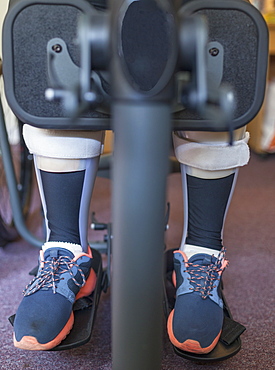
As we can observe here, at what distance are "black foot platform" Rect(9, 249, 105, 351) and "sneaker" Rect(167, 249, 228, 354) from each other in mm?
128

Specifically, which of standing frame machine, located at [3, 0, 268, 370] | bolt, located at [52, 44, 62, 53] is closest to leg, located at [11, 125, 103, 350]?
bolt, located at [52, 44, 62, 53]

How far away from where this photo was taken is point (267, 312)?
2.72 feet

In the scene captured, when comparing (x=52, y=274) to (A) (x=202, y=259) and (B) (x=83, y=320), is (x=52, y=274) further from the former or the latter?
(A) (x=202, y=259)

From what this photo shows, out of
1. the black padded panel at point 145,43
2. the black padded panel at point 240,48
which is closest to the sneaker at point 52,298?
the black padded panel at point 240,48

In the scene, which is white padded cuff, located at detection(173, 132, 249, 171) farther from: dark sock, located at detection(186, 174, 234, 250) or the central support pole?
the central support pole

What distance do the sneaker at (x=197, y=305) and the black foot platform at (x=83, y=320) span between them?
13 centimetres

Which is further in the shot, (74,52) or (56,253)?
(56,253)

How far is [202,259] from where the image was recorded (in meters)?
0.70

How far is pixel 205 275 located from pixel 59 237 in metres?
0.26

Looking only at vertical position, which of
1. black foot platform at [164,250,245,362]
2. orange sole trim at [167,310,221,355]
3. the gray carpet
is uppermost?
orange sole trim at [167,310,221,355]

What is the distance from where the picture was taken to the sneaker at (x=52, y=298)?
1.92ft

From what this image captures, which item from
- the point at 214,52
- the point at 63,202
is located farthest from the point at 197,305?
the point at 214,52

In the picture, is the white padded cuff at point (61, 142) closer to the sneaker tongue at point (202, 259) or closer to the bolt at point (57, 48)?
the bolt at point (57, 48)

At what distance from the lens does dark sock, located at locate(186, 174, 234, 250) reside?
2.24 ft
